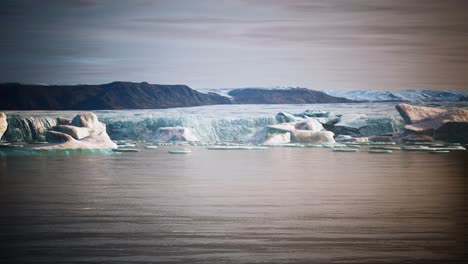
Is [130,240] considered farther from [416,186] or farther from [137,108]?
[137,108]

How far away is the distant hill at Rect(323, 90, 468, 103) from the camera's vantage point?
1636 inches

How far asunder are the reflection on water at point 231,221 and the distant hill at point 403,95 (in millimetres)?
33991

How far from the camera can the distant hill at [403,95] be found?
41.6m

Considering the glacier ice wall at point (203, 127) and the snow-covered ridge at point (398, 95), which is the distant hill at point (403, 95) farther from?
the glacier ice wall at point (203, 127)

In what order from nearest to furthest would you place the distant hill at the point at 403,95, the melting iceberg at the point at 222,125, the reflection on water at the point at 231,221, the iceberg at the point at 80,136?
the reflection on water at the point at 231,221 → the iceberg at the point at 80,136 → the melting iceberg at the point at 222,125 → the distant hill at the point at 403,95

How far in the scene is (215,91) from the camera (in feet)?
157

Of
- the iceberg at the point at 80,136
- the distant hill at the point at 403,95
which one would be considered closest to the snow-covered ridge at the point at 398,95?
the distant hill at the point at 403,95

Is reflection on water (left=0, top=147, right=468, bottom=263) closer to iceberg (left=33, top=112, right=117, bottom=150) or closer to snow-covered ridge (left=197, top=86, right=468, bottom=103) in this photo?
iceberg (left=33, top=112, right=117, bottom=150)

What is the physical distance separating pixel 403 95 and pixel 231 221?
40850 mm

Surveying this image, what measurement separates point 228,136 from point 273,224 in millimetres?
27956

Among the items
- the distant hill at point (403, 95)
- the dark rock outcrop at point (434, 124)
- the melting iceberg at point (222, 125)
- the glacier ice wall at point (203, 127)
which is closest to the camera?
the dark rock outcrop at point (434, 124)

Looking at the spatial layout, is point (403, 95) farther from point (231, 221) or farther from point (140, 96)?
point (231, 221)

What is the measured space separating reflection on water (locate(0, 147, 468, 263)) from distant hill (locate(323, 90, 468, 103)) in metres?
34.0

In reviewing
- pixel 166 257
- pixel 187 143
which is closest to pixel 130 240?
pixel 166 257
